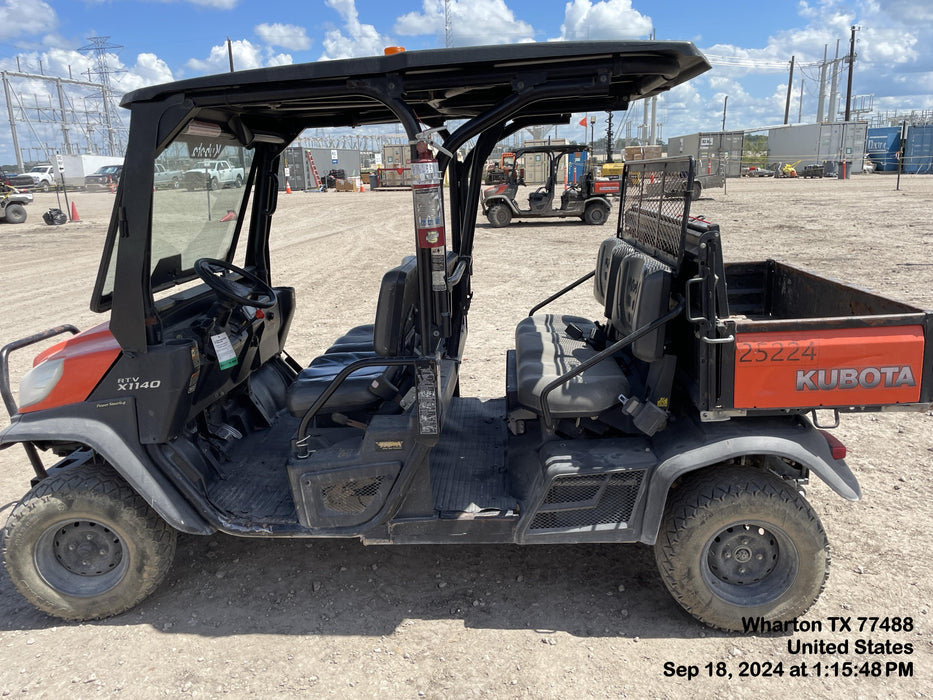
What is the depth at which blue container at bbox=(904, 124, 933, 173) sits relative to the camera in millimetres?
39281

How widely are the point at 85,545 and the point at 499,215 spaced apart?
1564 cm

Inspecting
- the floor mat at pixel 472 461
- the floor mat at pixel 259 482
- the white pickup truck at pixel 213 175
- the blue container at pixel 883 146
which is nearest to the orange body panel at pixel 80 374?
the floor mat at pixel 259 482

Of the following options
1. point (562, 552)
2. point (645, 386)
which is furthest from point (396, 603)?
point (645, 386)

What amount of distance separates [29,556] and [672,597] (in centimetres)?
284

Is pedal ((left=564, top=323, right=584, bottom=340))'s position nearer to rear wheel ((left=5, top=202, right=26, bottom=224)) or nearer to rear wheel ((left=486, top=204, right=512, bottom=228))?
rear wheel ((left=486, top=204, right=512, bottom=228))

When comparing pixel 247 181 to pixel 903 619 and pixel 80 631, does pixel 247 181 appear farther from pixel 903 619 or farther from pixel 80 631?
pixel 903 619

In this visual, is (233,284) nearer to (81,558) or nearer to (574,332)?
(81,558)

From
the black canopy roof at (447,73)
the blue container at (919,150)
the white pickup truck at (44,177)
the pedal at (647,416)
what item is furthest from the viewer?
the white pickup truck at (44,177)

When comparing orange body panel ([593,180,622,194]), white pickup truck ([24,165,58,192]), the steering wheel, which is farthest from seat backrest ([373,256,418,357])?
white pickup truck ([24,165,58,192])

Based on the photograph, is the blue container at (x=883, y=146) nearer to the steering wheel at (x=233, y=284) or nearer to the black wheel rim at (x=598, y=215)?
the black wheel rim at (x=598, y=215)

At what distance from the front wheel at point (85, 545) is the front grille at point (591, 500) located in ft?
5.71

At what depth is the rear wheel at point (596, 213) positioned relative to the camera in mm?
17625

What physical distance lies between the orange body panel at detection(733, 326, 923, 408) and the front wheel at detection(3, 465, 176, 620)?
2.62 meters

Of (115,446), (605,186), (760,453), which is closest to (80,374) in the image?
(115,446)
